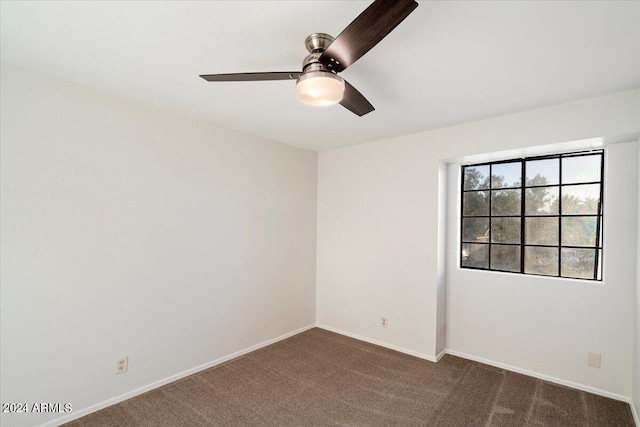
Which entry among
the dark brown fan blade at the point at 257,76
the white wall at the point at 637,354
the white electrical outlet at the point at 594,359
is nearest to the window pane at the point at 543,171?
the white wall at the point at 637,354

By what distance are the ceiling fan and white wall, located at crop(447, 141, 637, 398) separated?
247 cm

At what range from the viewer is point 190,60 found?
6.24ft

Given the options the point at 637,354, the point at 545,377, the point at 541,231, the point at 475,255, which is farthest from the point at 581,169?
the point at 545,377

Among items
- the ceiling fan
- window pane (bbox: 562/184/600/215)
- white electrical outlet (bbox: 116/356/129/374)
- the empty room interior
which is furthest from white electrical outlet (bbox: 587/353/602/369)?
white electrical outlet (bbox: 116/356/129/374)

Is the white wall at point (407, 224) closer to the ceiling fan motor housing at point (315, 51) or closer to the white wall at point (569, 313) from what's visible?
the white wall at point (569, 313)

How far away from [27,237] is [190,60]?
161 cm

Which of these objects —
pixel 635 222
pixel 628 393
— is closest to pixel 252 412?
pixel 628 393

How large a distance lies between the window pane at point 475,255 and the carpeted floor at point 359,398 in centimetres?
101

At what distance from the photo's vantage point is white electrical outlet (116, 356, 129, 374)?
2.45 metres

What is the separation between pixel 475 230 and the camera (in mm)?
3385

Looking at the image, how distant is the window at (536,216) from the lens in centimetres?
275

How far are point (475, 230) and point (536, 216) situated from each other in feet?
1.88

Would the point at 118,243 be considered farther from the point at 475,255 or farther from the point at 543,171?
the point at 543,171

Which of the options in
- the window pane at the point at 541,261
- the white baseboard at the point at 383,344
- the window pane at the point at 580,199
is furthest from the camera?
the white baseboard at the point at 383,344
